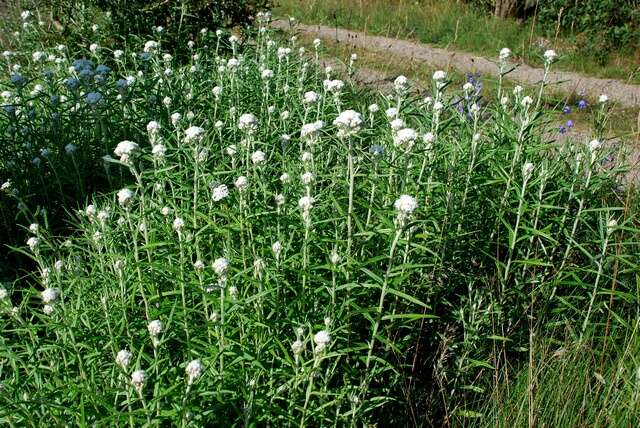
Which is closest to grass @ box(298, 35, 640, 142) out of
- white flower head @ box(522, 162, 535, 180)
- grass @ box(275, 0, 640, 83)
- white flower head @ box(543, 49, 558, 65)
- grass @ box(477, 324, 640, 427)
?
A: grass @ box(275, 0, 640, 83)

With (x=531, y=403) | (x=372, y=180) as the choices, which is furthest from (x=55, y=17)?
(x=531, y=403)

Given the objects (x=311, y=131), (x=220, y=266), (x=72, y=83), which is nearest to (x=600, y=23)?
(x=72, y=83)

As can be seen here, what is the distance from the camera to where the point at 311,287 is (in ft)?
8.88

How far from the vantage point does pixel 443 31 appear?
11984mm

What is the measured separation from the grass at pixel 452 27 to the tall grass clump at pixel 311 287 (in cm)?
633

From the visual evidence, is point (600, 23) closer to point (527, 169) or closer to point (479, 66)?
point (479, 66)

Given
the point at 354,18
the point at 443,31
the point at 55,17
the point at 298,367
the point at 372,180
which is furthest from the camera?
the point at 354,18

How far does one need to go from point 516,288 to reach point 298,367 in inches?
54.2

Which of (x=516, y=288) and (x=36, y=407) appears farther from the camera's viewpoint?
(x=516, y=288)

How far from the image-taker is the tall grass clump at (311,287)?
2230 mm

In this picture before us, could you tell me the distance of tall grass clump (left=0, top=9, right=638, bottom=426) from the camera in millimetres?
2230

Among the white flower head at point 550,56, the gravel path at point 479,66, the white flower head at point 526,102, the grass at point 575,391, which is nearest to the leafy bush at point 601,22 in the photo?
the gravel path at point 479,66

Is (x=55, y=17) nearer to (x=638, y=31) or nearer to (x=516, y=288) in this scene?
(x=516, y=288)

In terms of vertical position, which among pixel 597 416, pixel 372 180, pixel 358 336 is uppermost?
pixel 372 180
